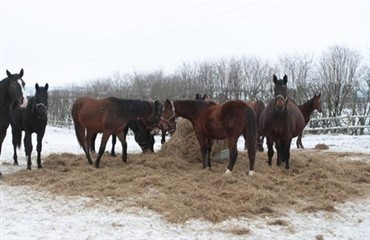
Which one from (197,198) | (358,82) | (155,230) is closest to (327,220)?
(197,198)

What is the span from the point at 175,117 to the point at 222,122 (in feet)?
5.19

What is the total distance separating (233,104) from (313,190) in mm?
2371

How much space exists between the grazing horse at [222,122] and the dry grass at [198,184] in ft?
1.53

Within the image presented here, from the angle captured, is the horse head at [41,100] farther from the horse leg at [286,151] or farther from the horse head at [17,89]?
the horse leg at [286,151]

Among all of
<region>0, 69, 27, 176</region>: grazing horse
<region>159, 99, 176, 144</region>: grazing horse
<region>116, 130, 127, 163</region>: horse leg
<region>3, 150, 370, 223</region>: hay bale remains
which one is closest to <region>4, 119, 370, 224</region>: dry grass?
<region>3, 150, 370, 223</region>: hay bale remains

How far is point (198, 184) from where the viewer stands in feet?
23.7

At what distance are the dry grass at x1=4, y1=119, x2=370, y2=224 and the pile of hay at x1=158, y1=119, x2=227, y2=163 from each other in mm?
26

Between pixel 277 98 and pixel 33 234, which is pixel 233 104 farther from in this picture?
pixel 33 234

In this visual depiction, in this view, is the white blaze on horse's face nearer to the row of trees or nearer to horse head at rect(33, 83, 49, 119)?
horse head at rect(33, 83, 49, 119)

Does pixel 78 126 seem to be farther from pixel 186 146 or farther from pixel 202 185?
pixel 202 185

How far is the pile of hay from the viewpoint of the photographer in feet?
33.0

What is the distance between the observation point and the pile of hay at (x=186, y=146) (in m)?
10.1

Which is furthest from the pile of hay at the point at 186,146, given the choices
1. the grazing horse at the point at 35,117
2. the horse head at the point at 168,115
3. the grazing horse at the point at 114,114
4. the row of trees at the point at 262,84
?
the row of trees at the point at 262,84

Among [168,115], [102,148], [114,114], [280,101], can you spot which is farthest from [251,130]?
[102,148]
